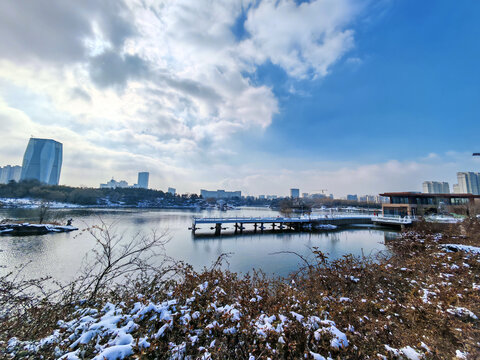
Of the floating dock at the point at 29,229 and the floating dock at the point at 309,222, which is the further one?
the floating dock at the point at 309,222

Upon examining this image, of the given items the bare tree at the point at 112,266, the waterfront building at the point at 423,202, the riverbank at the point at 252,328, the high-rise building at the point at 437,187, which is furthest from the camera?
the high-rise building at the point at 437,187

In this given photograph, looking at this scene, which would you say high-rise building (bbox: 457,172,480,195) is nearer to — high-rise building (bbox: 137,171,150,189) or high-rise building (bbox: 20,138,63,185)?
high-rise building (bbox: 20,138,63,185)

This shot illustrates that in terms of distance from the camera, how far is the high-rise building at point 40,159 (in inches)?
2936

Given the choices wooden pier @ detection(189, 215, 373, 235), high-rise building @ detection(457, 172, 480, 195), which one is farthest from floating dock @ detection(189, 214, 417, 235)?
high-rise building @ detection(457, 172, 480, 195)

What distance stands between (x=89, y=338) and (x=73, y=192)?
80.3m

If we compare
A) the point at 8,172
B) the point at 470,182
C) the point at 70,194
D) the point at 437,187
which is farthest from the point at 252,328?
the point at 8,172

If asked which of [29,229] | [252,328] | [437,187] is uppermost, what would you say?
[437,187]

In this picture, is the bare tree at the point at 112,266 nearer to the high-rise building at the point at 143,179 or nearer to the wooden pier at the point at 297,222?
the wooden pier at the point at 297,222

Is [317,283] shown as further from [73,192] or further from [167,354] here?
[73,192]

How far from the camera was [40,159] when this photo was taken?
76.5 meters

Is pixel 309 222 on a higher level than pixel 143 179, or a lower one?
lower

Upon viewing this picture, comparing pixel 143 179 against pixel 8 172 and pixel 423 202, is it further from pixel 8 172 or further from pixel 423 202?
pixel 423 202

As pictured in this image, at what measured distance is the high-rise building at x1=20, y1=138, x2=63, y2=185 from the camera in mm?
74581

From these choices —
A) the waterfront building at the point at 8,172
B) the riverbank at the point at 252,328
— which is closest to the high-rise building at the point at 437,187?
the riverbank at the point at 252,328
